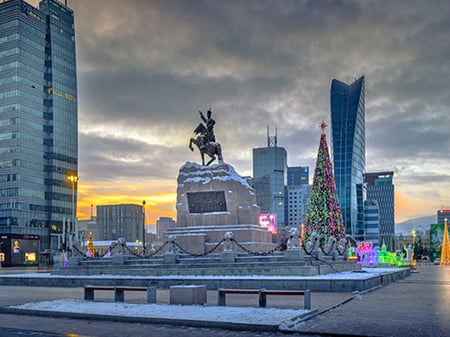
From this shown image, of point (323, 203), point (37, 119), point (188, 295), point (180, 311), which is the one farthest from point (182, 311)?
point (37, 119)

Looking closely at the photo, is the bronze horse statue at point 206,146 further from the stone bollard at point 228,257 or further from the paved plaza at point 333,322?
the paved plaza at point 333,322

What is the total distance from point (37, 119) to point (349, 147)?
9995 centimetres

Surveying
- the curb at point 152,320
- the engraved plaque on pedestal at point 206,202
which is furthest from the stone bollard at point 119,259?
the curb at point 152,320

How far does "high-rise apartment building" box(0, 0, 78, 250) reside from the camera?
127 m

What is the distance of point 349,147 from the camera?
18150 centimetres

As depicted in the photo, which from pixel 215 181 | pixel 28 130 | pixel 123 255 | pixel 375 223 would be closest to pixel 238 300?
pixel 123 255

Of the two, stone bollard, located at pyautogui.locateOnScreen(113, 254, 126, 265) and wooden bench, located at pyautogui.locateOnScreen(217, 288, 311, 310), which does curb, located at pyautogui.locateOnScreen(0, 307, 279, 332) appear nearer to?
wooden bench, located at pyautogui.locateOnScreen(217, 288, 311, 310)

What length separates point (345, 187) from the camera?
181125mm

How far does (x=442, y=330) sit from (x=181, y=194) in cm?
2740

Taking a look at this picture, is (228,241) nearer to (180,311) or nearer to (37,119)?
(180,311)

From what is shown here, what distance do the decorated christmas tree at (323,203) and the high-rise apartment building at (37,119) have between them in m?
78.6

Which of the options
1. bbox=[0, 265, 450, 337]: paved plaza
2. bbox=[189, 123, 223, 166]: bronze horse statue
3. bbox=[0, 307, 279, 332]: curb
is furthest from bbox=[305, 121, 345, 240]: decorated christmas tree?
bbox=[0, 307, 279, 332]: curb

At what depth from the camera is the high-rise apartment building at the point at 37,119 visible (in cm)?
12700

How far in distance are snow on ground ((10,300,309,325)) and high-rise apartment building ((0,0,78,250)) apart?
107440mm
